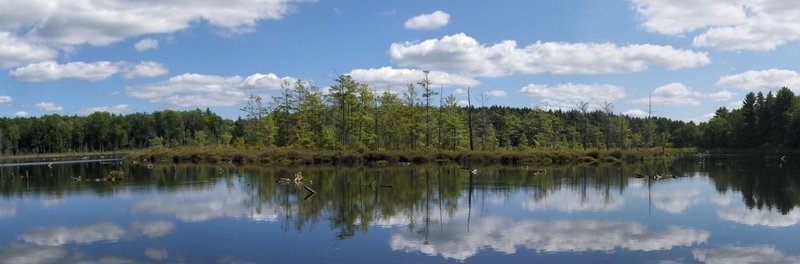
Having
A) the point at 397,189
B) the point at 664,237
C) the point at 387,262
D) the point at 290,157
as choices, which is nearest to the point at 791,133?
the point at 290,157

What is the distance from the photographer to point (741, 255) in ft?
48.4

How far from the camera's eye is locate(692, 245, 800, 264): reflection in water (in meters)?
14.1

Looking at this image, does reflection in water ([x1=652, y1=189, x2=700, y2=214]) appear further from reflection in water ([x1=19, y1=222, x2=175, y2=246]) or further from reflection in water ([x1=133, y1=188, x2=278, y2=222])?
reflection in water ([x1=19, y1=222, x2=175, y2=246])

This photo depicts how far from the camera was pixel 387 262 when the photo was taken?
14.3 metres

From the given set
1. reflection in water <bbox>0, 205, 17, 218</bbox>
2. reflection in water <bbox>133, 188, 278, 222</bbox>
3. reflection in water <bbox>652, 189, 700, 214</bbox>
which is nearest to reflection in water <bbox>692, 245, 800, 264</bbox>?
reflection in water <bbox>652, 189, 700, 214</bbox>

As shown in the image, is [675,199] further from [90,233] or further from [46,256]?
[46,256]

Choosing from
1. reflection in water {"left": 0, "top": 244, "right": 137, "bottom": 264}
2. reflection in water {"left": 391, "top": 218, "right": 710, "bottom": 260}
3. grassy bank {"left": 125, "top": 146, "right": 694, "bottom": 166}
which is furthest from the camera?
grassy bank {"left": 125, "top": 146, "right": 694, "bottom": 166}

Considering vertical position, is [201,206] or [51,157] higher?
[51,157]

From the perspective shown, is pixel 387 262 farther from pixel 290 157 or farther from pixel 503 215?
pixel 290 157

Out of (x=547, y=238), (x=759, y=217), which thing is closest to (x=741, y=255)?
(x=547, y=238)

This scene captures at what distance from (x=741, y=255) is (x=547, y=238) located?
486 cm

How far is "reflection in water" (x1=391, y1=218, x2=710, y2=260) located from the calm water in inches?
1.3

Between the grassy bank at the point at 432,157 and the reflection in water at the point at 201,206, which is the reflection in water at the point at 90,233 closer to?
the reflection in water at the point at 201,206

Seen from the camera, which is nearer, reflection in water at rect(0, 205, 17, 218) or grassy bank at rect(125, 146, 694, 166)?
reflection in water at rect(0, 205, 17, 218)
